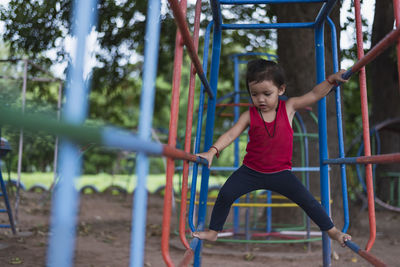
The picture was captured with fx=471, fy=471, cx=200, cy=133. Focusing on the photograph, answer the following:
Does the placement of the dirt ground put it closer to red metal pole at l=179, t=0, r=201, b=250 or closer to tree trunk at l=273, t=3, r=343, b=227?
Answer: tree trunk at l=273, t=3, r=343, b=227

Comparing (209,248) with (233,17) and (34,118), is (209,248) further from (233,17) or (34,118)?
(34,118)

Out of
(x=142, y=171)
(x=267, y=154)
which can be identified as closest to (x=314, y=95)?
(x=267, y=154)

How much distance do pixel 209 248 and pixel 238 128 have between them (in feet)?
7.37

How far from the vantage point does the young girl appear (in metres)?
2.33

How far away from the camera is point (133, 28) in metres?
6.52

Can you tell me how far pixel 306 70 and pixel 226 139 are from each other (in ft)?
8.84

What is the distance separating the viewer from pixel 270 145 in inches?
94.3

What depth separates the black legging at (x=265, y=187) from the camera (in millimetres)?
2322

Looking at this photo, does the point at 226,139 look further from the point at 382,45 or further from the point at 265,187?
the point at 382,45

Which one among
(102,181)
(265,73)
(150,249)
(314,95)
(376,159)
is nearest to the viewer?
(376,159)

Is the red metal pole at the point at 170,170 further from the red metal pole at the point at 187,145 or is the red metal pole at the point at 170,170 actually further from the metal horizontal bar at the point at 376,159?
the metal horizontal bar at the point at 376,159

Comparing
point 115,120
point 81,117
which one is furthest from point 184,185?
point 115,120

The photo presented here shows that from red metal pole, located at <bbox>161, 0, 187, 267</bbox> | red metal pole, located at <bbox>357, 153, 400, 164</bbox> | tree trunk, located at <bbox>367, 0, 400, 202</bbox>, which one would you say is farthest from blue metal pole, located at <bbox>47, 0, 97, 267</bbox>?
tree trunk, located at <bbox>367, 0, 400, 202</bbox>

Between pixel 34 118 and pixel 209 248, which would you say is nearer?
pixel 34 118
